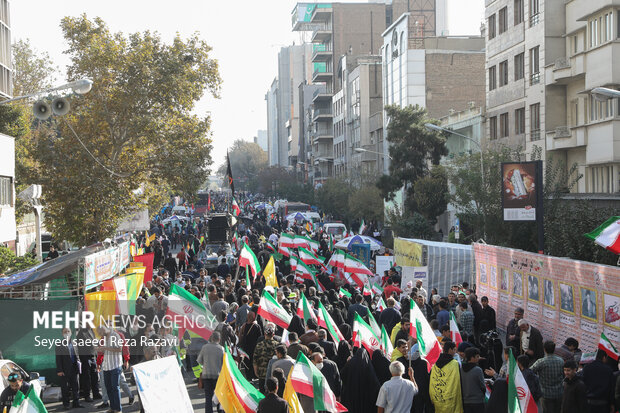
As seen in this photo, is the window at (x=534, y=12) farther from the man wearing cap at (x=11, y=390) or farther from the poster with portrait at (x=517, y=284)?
the man wearing cap at (x=11, y=390)

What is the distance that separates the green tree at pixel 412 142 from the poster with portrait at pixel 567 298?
30200 millimetres

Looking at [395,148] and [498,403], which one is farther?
[395,148]

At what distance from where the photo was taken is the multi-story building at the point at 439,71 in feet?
191

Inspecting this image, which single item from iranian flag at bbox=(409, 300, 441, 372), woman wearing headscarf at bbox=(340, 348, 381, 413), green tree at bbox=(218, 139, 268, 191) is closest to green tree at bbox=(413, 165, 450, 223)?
iranian flag at bbox=(409, 300, 441, 372)

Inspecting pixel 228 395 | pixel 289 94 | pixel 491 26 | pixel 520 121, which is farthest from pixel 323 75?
pixel 228 395

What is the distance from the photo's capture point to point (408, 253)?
82.0ft

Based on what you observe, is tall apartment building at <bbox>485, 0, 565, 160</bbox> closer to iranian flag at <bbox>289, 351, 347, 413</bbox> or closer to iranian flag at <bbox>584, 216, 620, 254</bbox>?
iranian flag at <bbox>584, 216, 620, 254</bbox>

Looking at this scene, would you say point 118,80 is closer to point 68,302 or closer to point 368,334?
point 68,302

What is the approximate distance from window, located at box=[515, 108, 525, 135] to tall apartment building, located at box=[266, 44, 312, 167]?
4665 inches

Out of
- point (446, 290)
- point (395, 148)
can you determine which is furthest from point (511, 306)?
point (395, 148)

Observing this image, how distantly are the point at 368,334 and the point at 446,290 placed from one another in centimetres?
1062

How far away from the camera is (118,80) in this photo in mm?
29703

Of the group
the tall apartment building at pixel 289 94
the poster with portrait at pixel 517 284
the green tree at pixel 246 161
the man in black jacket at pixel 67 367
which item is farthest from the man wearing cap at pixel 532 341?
the green tree at pixel 246 161

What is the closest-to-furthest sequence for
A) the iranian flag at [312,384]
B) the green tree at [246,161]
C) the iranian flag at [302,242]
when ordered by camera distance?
the iranian flag at [312,384], the iranian flag at [302,242], the green tree at [246,161]
